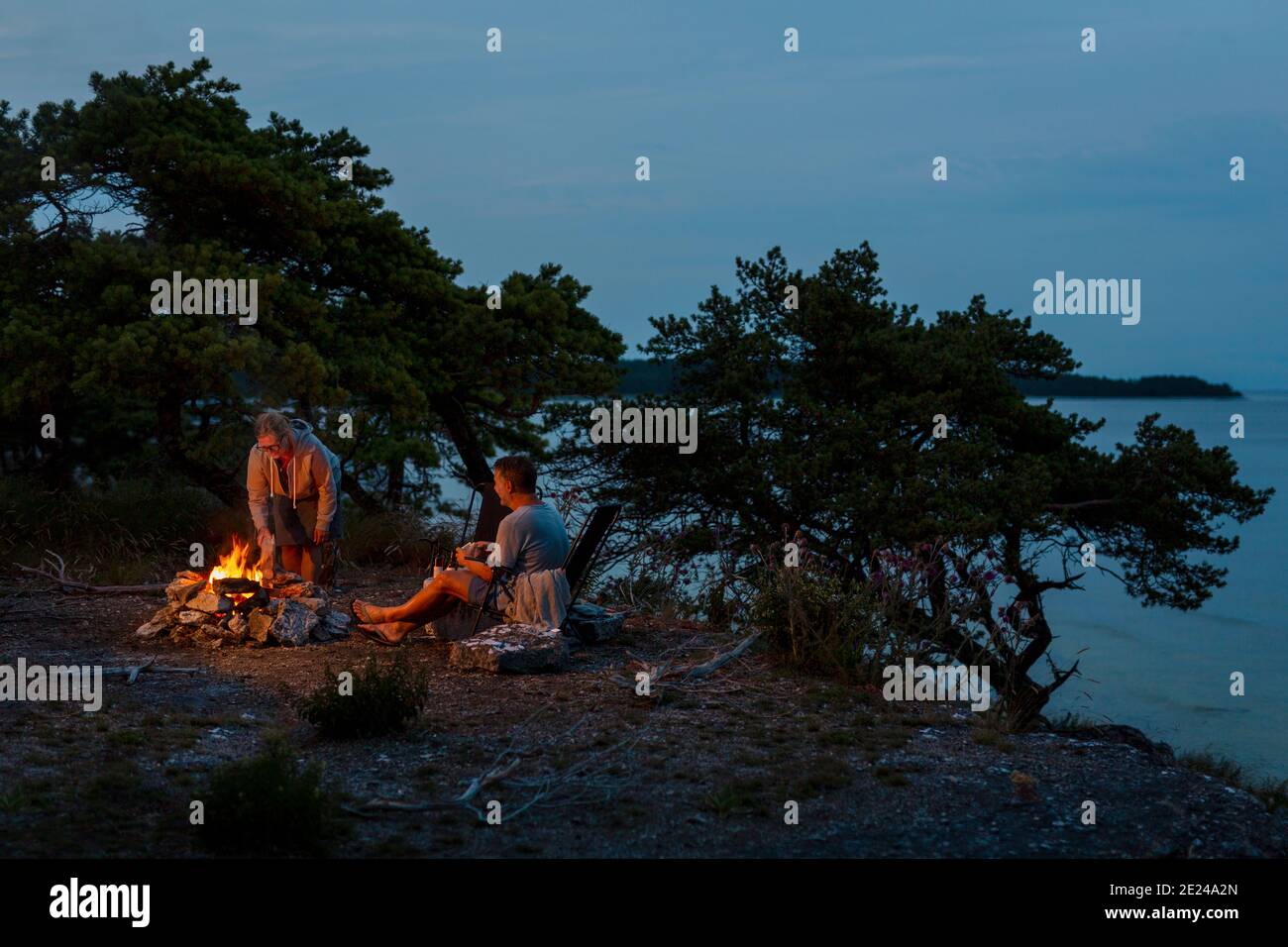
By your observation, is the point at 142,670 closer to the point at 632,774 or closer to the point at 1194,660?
the point at 632,774

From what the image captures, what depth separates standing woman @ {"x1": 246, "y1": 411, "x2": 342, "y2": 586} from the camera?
31.2 feet

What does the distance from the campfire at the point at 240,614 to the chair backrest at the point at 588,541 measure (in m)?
1.74

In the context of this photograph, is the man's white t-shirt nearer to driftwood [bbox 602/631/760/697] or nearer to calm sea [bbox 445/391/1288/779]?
driftwood [bbox 602/631/760/697]

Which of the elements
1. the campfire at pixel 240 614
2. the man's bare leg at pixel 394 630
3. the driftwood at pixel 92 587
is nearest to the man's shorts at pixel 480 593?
the man's bare leg at pixel 394 630

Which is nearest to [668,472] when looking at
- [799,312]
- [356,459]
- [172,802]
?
[799,312]

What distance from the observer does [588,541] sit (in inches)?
352

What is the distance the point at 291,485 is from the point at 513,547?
2365 millimetres

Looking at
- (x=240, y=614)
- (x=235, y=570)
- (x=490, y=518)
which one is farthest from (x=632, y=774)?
(x=235, y=570)

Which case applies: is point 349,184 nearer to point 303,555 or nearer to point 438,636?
point 303,555

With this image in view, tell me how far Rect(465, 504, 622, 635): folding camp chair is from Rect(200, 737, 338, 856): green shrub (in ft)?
11.7

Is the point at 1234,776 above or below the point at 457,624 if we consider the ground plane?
below

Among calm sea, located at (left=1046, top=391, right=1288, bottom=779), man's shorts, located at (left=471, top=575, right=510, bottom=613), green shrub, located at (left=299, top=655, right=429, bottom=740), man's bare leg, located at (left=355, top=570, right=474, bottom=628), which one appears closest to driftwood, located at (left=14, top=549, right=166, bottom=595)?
man's bare leg, located at (left=355, top=570, right=474, bottom=628)
